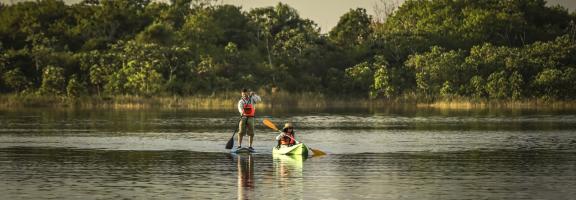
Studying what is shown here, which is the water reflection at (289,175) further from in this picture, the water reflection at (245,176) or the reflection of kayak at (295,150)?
the water reflection at (245,176)

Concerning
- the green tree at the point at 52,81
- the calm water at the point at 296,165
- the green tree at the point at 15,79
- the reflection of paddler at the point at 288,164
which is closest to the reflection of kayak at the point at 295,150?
the reflection of paddler at the point at 288,164

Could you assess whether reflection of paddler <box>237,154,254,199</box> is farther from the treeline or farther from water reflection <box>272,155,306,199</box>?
the treeline

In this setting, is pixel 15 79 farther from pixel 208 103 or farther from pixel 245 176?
pixel 245 176

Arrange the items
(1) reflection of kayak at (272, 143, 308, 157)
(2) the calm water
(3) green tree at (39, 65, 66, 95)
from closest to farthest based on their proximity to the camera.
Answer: (2) the calm water
(1) reflection of kayak at (272, 143, 308, 157)
(3) green tree at (39, 65, 66, 95)

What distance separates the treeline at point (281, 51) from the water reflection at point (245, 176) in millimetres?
63698

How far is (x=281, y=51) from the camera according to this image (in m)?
110

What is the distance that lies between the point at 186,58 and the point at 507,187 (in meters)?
79.4

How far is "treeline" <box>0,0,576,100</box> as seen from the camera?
9762 centimetres

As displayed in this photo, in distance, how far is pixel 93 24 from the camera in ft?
357

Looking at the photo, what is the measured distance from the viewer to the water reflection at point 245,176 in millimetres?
23031

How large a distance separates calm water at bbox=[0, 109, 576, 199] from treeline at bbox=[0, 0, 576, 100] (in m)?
47.6

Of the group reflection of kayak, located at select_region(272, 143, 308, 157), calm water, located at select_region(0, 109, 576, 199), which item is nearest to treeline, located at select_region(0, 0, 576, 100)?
calm water, located at select_region(0, 109, 576, 199)

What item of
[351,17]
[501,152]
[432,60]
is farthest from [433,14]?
[501,152]

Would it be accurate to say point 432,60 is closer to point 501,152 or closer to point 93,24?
point 93,24
